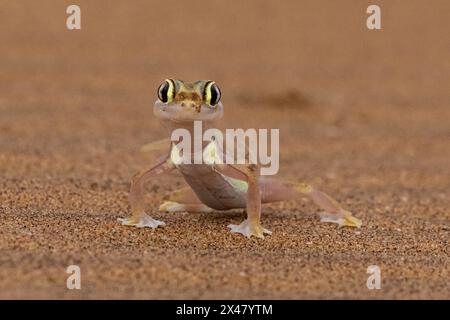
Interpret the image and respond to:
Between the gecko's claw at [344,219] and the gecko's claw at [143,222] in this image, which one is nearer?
the gecko's claw at [143,222]

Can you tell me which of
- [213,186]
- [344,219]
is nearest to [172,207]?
[213,186]

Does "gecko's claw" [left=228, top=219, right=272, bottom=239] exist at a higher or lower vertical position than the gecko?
lower

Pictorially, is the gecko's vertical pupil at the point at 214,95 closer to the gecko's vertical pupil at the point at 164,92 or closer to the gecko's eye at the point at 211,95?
the gecko's eye at the point at 211,95

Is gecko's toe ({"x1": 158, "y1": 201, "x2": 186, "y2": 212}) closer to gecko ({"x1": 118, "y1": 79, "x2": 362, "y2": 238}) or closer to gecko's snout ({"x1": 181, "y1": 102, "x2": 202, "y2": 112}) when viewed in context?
gecko ({"x1": 118, "y1": 79, "x2": 362, "y2": 238})

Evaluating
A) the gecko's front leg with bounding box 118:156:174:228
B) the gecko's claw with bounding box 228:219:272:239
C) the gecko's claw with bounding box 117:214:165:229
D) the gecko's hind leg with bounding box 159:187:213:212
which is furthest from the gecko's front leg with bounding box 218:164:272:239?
the gecko's hind leg with bounding box 159:187:213:212

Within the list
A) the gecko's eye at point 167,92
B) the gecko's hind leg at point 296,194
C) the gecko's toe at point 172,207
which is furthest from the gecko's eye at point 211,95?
the gecko's toe at point 172,207
